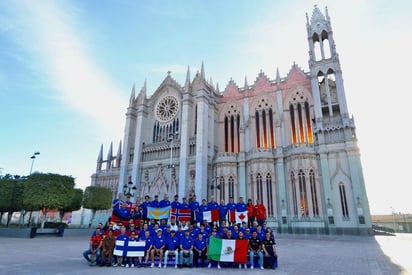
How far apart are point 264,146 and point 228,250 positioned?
27.2 meters

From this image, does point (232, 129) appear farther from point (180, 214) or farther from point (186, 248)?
point (186, 248)

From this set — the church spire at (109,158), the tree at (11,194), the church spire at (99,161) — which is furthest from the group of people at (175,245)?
the church spire at (99,161)

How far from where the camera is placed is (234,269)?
9820 millimetres

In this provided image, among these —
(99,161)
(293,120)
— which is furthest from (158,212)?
(99,161)

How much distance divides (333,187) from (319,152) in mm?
4249

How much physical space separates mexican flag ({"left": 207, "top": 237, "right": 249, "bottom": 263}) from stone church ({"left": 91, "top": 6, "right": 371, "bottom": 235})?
17000mm

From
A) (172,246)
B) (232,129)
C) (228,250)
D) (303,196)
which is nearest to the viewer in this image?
(228,250)

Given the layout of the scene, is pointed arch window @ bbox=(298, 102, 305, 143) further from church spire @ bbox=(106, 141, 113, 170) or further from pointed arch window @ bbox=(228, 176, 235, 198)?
church spire @ bbox=(106, 141, 113, 170)

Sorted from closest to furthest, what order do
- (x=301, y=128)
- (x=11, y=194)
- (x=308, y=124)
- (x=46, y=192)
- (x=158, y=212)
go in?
1. (x=158, y=212)
2. (x=46, y=192)
3. (x=11, y=194)
4. (x=308, y=124)
5. (x=301, y=128)

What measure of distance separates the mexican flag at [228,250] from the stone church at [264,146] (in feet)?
55.8

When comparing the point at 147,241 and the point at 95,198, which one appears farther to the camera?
the point at 95,198

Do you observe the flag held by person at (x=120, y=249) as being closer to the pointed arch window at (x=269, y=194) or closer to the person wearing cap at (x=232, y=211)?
the person wearing cap at (x=232, y=211)

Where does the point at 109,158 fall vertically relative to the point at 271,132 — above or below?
below

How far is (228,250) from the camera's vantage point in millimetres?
10266
